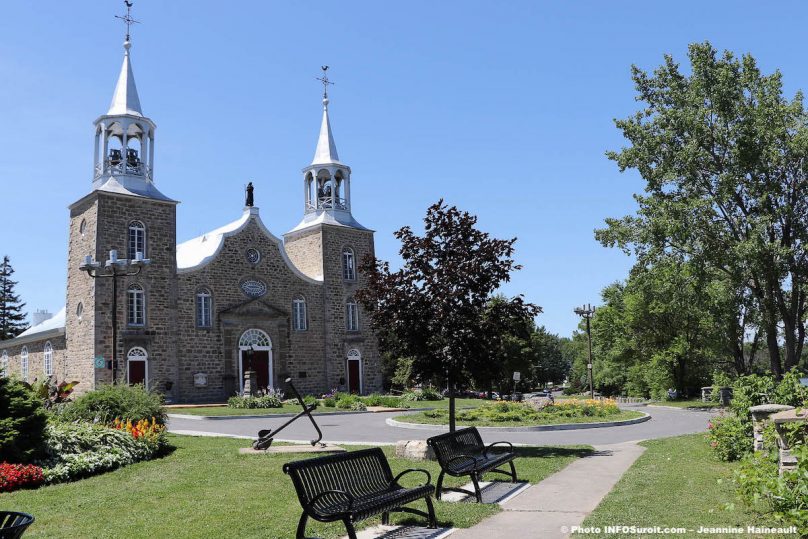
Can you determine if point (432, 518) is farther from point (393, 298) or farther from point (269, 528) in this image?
point (393, 298)

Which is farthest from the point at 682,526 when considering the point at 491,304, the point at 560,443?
the point at 560,443

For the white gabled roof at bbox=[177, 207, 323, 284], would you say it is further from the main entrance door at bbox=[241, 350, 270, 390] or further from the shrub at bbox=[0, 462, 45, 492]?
the shrub at bbox=[0, 462, 45, 492]

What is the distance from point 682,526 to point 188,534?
474cm

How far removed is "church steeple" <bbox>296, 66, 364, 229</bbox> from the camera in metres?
41.1

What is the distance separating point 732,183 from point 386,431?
14976 millimetres

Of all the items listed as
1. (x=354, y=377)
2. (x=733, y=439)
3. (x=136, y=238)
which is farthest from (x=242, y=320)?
(x=733, y=439)

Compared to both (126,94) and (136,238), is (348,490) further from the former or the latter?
(126,94)

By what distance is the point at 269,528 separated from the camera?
681 centimetres

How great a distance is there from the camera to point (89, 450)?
37.1 feet

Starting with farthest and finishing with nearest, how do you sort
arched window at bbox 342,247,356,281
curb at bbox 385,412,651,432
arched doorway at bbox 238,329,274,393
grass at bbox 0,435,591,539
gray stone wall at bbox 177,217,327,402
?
arched window at bbox 342,247,356,281, arched doorway at bbox 238,329,274,393, gray stone wall at bbox 177,217,327,402, curb at bbox 385,412,651,432, grass at bbox 0,435,591,539

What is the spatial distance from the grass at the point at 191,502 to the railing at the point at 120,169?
2427 centimetres

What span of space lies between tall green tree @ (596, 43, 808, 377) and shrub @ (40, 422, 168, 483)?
18.5 m

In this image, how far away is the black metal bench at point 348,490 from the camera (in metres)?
6.01

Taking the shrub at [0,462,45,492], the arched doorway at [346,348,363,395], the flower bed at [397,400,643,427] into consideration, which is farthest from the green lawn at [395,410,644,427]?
the arched doorway at [346,348,363,395]
